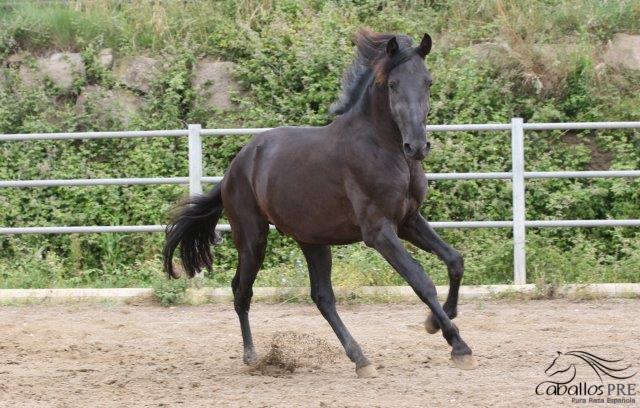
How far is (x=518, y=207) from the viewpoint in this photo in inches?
340

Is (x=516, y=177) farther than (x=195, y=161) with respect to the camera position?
No

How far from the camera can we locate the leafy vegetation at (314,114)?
9336mm

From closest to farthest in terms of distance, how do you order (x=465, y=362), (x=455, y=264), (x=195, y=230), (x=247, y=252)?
(x=465, y=362)
(x=455, y=264)
(x=247, y=252)
(x=195, y=230)

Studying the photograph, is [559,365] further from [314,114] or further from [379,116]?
[314,114]

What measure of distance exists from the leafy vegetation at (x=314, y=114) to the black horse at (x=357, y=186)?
7.25 feet

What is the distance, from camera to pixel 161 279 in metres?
8.72

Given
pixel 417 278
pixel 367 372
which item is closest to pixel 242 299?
pixel 367 372

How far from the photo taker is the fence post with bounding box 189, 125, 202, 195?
889 cm

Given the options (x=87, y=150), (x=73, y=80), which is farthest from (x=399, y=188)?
(x=73, y=80)

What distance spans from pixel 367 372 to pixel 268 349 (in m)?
1.14

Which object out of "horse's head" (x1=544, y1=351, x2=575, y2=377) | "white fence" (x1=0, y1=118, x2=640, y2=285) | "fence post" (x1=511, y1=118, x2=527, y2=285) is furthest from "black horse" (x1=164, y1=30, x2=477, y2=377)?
"fence post" (x1=511, y1=118, x2=527, y2=285)

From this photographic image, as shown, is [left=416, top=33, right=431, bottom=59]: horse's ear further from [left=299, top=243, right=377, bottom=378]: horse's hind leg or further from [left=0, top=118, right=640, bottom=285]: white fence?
[left=0, top=118, right=640, bottom=285]: white fence

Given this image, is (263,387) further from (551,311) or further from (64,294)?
(64,294)

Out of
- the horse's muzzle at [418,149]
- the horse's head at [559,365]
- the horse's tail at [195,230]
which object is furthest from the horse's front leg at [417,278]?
the horse's tail at [195,230]
